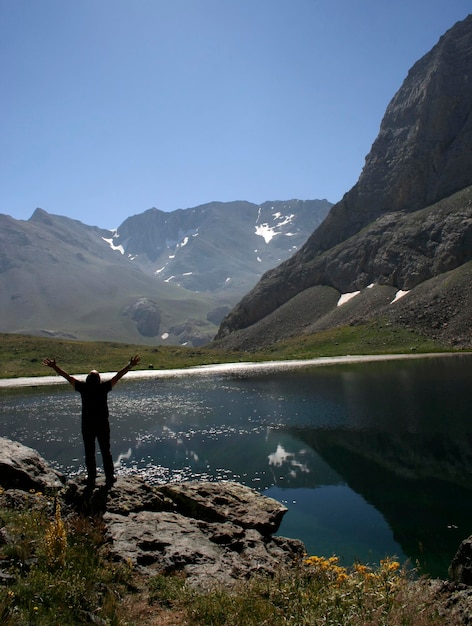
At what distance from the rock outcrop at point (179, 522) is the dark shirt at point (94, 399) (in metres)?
2.05

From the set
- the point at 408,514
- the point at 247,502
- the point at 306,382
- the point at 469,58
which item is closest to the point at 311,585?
the point at 247,502

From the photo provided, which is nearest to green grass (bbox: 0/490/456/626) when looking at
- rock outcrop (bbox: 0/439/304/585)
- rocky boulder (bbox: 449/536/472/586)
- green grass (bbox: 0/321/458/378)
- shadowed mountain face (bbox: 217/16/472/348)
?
rock outcrop (bbox: 0/439/304/585)

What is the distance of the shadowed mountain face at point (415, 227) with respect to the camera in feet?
464

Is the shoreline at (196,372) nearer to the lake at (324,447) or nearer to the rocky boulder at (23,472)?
the lake at (324,447)

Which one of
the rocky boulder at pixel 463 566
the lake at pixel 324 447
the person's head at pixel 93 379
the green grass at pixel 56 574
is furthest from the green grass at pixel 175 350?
the rocky boulder at pixel 463 566

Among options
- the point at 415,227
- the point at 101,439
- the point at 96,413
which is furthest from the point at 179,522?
the point at 415,227

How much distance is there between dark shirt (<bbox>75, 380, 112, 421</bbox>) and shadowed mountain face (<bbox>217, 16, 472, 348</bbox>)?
116 m

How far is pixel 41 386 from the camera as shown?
77.2 m

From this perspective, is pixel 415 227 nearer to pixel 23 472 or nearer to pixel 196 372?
pixel 196 372

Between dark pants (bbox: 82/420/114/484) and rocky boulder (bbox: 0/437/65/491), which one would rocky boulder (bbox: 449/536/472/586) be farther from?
rocky boulder (bbox: 0/437/65/491)

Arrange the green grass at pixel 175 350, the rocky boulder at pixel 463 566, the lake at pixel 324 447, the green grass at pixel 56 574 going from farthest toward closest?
the green grass at pixel 175 350, the lake at pixel 324 447, the rocky boulder at pixel 463 566, the green grass at pixel 56 574

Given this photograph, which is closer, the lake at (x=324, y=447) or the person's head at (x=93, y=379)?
the person's head at (x=93, y=379)

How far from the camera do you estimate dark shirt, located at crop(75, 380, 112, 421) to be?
1442 centimetres

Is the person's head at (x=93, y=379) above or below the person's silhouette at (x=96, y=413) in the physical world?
above
